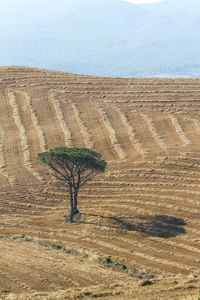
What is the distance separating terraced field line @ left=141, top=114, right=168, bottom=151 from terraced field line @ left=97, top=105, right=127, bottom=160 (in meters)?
5.95

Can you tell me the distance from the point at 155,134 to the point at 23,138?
2206 centimetres

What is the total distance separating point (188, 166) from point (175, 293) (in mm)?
31469

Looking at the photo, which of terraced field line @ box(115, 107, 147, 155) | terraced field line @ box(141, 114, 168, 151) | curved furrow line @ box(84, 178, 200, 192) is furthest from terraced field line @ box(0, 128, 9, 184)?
terraced field line @ box(141, 114, 168, 151)

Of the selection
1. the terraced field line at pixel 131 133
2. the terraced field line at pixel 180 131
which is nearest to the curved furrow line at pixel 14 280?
the terraced field line at pixel 131 133

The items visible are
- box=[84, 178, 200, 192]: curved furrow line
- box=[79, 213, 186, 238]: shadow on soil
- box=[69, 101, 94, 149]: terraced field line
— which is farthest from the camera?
box=[69, 101, 94, 149]: terraced field line

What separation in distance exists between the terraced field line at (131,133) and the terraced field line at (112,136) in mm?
2357

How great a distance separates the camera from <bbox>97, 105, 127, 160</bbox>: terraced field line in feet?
201

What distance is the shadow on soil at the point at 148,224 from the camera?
41344mm

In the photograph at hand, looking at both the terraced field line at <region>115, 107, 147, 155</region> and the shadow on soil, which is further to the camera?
the terraced field line at <region>115, 107, 147, 155</region>

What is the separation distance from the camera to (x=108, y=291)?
26062 mm

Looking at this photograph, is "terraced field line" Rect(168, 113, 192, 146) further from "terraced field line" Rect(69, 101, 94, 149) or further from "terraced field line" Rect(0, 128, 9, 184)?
"terraced field line" Rect(0, 128, 9, 184)

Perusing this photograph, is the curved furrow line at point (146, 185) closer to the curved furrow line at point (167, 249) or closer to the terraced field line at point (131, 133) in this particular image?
the terraced field line at point (131, 133)

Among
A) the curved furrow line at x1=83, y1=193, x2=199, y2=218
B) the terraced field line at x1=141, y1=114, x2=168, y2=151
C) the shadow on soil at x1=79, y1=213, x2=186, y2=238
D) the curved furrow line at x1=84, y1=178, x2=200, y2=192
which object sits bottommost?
the shadow on soil at x1=79, y1=213, x2=186, y2=238

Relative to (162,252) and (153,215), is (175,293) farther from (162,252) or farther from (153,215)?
(153,215)
